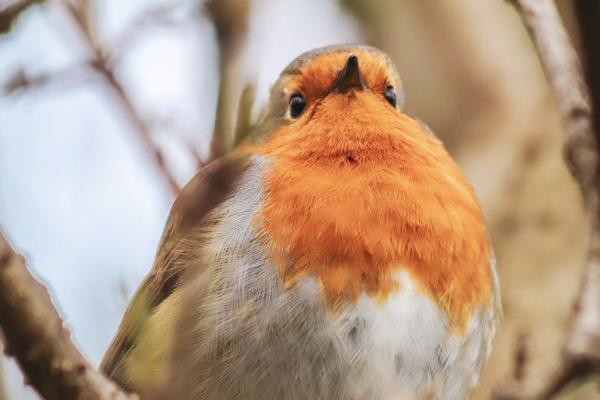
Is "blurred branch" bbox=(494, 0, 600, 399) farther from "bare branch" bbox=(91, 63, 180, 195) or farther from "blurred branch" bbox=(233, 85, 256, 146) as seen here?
"bare branch" bbox=(91, 63, 180, 195)

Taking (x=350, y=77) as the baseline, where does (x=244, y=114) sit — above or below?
above

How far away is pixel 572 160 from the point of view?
1.88m

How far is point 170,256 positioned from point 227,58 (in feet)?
4.72

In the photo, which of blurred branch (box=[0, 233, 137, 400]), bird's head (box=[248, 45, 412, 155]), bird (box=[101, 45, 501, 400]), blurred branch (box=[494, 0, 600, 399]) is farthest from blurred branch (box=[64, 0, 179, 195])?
bird's head (box=[248, 45, 412, 155])

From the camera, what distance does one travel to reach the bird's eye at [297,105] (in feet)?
12.8

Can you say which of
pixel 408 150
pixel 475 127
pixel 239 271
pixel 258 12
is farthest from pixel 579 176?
pixel 475 127

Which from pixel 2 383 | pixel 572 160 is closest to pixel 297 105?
pixel 2 383

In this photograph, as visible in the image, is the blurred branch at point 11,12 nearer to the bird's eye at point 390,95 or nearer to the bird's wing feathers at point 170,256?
the bird's wing feathers at point 170,256

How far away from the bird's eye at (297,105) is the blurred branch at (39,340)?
2.12 m

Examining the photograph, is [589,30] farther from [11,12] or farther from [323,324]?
[323,324]

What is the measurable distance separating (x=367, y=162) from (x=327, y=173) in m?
0.15

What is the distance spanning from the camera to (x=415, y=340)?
9.99 feet

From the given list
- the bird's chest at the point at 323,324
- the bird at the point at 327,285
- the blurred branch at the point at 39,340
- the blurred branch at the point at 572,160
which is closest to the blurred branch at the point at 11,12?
the blurred branch at the point at 39,340

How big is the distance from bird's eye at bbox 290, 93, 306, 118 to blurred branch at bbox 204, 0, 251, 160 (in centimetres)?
142
